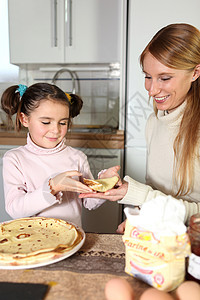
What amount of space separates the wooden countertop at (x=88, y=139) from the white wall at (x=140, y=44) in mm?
131

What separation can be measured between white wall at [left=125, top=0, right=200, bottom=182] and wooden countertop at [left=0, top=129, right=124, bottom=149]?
0.43 ft

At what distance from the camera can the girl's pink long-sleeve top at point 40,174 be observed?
1.15 meters

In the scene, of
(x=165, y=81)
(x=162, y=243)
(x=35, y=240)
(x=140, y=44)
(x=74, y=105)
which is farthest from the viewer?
(x=140, y=44)

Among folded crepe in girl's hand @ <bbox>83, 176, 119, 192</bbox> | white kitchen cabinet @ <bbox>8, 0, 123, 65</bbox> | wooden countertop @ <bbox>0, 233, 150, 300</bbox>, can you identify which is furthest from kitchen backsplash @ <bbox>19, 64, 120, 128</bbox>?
wooden countertop @ <bbox>0, 233, 150, 300</bbox>

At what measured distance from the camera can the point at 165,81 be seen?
3.83 feet

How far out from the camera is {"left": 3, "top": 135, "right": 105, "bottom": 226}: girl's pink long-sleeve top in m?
1.15

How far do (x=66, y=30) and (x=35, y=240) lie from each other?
6.65ft

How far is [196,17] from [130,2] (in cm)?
50

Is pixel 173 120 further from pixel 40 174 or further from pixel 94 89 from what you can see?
pixel 94 89

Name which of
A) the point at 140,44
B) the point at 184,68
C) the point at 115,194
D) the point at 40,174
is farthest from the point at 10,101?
the point at 140,44

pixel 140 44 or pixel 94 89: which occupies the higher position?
pixel 140 44

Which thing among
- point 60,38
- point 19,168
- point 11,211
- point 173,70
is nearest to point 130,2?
point 60,38

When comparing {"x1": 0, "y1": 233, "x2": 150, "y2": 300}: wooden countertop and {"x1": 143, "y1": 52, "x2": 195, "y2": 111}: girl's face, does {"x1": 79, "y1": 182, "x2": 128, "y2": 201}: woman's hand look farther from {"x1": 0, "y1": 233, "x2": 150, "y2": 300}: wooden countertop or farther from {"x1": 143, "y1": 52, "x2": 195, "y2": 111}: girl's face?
{"x1": 143, "y1": 52, "x2": 195, "y2": 111}: girl's face

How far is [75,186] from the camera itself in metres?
1.04
